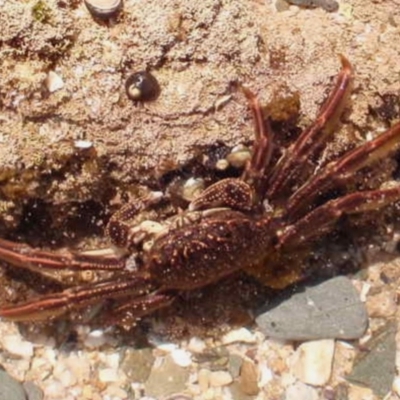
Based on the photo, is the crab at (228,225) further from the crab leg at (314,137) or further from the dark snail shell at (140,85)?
the dark snail shell at (140,85)

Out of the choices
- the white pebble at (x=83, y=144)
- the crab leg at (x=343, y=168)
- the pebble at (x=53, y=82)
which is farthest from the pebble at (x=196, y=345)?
the pebble at (x=53, y=82)

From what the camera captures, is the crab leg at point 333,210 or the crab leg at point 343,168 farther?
the crab leg at point 333,210

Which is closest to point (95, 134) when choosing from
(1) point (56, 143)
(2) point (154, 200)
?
(1) point (56, 143)

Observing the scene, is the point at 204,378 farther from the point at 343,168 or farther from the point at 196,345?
the point at 343,168

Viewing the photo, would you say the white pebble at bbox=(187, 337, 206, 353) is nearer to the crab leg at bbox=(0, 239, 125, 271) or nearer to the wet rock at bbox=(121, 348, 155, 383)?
the wet rock at bbox=(121, 348, 155, 383)

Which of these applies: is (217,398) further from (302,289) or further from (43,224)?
(43,224)

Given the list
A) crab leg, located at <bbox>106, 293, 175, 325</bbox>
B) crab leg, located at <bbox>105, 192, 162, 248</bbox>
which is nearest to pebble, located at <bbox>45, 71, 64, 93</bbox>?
crab leg, located at <bbox>105, 192, 162, 248</bbox>
